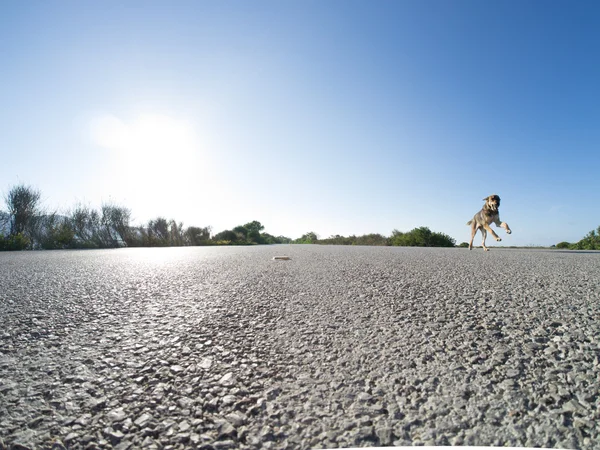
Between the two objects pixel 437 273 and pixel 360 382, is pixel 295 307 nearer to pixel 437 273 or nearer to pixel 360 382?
pixel 360 382

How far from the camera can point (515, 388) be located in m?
0.95

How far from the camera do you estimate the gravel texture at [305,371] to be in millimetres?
761

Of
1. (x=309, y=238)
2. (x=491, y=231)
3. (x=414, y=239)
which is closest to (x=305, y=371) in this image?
(x=491, y=231)

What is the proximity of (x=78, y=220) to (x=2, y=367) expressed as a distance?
614 inches

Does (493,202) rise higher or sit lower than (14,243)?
higher

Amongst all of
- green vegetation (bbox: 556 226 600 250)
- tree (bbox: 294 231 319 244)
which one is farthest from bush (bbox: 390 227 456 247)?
tree (bbox: 294 231 319 244)

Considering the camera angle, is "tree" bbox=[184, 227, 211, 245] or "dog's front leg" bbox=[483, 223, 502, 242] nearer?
"dog's front leg" bbox=[483, 223, 502, 242]

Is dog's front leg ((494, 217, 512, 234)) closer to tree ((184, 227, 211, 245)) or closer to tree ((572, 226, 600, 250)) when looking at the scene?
tree ((572, 226, 600, 250))

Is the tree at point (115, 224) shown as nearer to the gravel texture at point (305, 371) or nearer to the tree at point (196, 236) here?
the tree at point (196, 236)

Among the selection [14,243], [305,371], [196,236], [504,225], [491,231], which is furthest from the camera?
[196,236]

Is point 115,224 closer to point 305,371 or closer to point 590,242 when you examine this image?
point 305,371

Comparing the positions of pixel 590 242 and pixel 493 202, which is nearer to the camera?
pixel 493 202

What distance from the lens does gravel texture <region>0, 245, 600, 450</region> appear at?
76cm

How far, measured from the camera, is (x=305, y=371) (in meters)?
1.08
